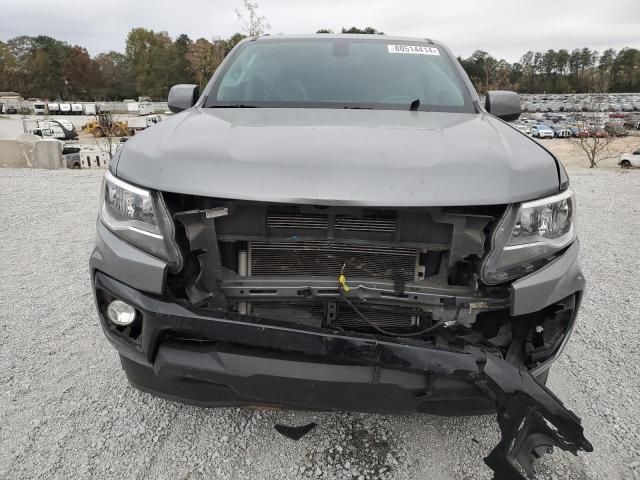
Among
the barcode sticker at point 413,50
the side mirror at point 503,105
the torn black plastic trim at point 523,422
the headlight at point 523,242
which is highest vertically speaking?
the barcode sticker at point 413,50

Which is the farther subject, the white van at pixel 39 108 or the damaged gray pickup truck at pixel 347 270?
the white van at pixel 39 108

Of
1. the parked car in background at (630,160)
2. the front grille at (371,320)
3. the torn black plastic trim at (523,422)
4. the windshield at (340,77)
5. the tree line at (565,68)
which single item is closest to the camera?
the torn black plastic trim at (523,422)

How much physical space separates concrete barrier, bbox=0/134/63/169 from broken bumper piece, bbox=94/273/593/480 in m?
11.7

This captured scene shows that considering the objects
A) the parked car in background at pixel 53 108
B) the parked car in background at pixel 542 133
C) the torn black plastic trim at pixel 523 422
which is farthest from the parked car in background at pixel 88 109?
the torn black plastic trim at pixel 523 422

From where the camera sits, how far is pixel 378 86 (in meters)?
2.92

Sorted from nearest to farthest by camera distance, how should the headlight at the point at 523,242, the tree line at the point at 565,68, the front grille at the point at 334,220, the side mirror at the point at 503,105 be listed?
the headlight at the point at 523,242 < the front grille at the point at 334,220 < the side mirror at the point at 503,105 < the tree line at the point at 565,68

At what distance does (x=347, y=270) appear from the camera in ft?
6.33

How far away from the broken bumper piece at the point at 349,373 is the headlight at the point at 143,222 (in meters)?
0.18

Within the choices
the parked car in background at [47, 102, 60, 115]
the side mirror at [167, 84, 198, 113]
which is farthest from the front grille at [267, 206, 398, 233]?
the parked car in background at [47, 102, 60, 115]

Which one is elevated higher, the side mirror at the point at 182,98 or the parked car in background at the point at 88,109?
the side mirror at the point at 182,98

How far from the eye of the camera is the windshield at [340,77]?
2770 millimetres

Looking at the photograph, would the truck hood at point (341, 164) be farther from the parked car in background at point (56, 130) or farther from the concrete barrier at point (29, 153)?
the parked car in background at point (56, 130)

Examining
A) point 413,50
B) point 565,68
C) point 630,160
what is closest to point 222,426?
point 413,50

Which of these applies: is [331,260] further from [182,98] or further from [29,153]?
[29,153]
